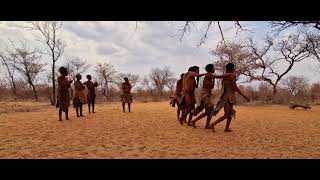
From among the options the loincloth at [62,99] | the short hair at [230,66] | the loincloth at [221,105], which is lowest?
the loincloth at [221,105]

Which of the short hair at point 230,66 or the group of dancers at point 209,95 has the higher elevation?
the short hair at point 230,66

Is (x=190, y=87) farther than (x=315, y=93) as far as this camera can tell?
No

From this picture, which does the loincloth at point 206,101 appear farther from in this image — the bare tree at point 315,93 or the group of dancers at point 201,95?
the bare tree at point 315,93

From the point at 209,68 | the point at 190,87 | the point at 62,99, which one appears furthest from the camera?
the point at 62,99

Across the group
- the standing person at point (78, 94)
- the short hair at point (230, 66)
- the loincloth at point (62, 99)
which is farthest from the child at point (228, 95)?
the standing person at point (78, 94)

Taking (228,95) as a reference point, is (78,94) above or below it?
above

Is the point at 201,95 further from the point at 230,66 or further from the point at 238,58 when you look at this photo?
the point at 238,58

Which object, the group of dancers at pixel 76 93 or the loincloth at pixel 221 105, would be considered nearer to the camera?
the loincloth at pixel 221 105

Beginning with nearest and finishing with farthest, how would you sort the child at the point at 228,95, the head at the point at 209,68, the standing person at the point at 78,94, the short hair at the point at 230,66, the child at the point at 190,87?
the child at the point at 228,95
the short hair at the point at 230,66
the head at the point at 209,68
the child at the point at 190,87
the standing person at the point at 78,94

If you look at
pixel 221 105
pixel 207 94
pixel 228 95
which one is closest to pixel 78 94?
pixel 207 94
